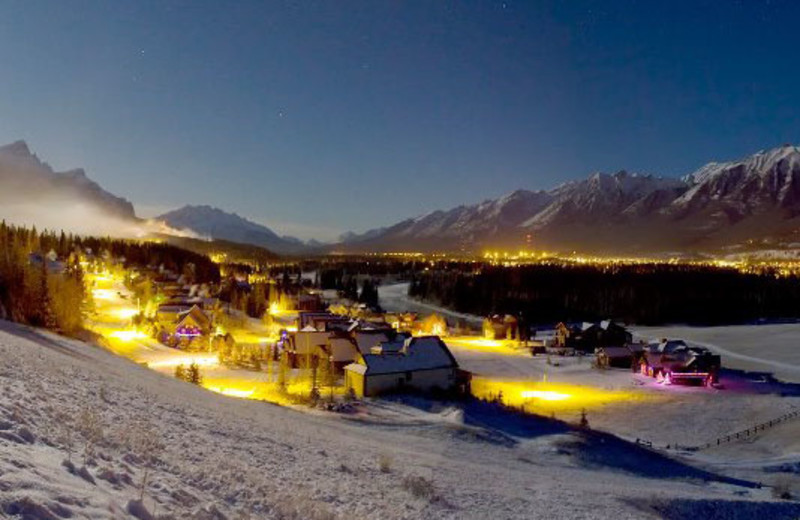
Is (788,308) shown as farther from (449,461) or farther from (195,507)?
(195,507)

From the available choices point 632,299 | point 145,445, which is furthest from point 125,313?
point 632,299

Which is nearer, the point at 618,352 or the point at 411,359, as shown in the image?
the point at 411,359

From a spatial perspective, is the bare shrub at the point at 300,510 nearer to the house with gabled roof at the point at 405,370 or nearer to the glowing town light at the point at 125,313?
the house with gabled roof at the point at 405,370

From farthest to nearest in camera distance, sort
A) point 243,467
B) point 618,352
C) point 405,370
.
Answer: point 618,352
point 405,370
point 243,467

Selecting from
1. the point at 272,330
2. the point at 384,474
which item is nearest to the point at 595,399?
the point at 384,474

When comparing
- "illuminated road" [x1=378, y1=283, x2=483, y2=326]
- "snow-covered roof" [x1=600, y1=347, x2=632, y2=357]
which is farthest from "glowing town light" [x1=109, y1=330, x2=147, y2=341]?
"illuminated road" [x1=378, y1=283, x2=483, y2=326]

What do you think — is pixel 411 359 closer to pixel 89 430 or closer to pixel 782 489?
pixel 782 489

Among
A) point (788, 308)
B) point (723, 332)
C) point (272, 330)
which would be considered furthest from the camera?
point (788, 308)
